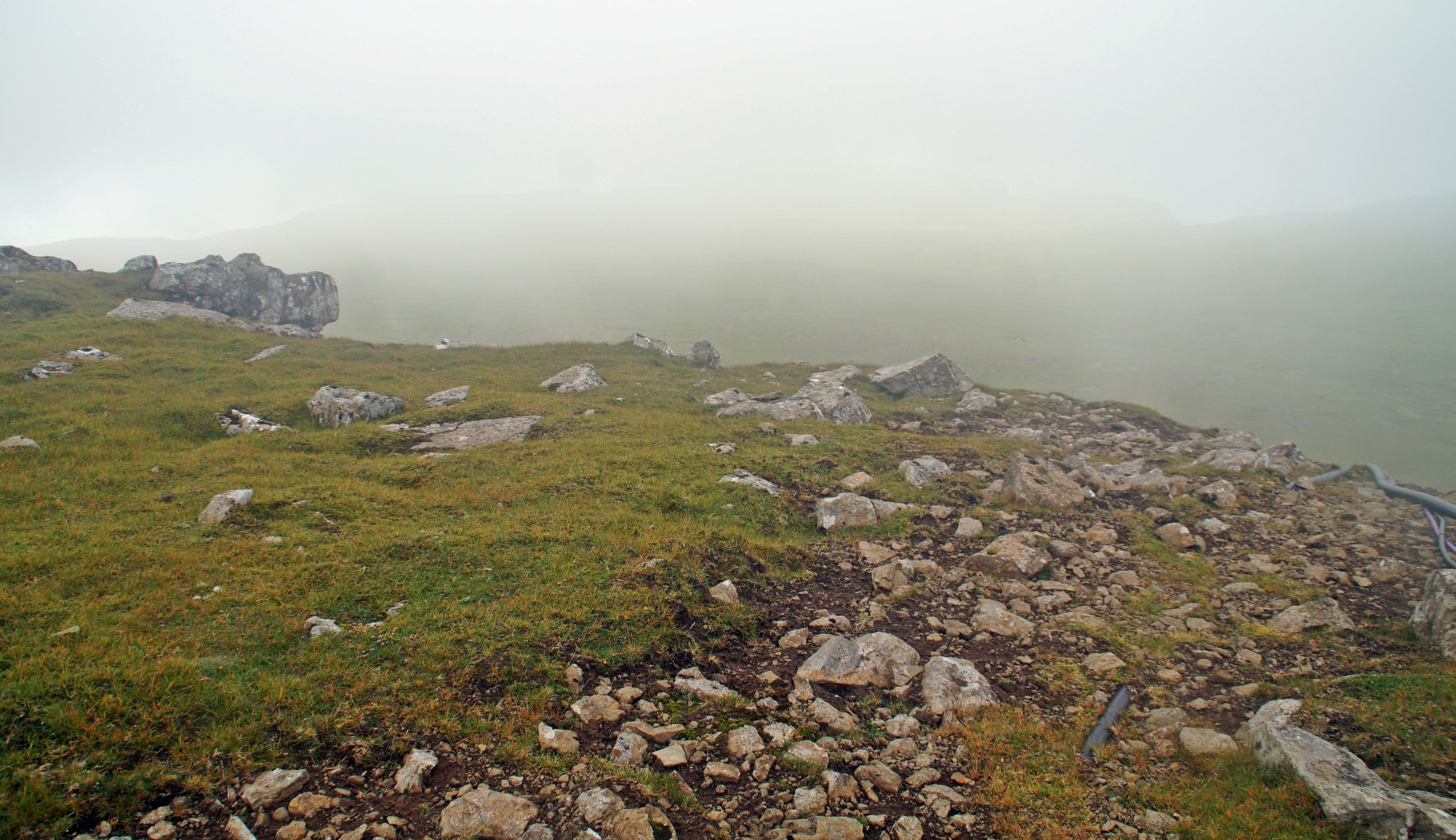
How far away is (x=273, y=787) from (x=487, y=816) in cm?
221

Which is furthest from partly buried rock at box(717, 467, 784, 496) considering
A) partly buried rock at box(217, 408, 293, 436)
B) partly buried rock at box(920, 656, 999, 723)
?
partly buried rock at box(217, 408, 293, 436)

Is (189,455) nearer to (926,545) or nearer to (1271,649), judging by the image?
(926,545)

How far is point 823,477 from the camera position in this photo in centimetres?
1848

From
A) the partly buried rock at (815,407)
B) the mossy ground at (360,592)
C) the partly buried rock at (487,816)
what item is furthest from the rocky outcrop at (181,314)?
the partly buried rock at (487,816)

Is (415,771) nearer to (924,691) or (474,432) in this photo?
(924,691)

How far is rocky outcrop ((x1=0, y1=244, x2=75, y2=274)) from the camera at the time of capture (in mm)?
42156

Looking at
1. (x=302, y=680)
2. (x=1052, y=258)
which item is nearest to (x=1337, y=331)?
(x=1052, y=258)

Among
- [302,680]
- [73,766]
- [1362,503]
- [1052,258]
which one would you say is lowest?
[1362,503]

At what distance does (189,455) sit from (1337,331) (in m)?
119

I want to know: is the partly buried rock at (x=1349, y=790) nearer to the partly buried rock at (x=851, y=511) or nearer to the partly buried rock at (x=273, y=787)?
the partly buried rock at (x=851, y=511)

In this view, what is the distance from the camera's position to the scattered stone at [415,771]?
642 cm

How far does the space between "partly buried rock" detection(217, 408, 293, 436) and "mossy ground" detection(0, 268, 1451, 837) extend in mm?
386

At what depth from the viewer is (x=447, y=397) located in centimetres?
2697

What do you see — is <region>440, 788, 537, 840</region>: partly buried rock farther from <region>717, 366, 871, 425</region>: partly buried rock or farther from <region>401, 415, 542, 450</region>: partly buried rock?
<region>717, 366, 871, 425</region>: partly buried rock
